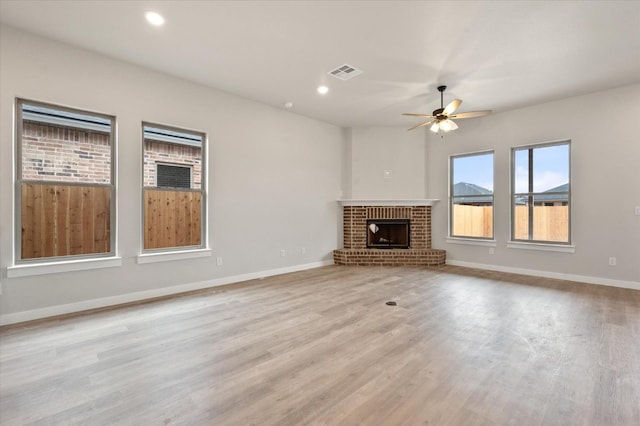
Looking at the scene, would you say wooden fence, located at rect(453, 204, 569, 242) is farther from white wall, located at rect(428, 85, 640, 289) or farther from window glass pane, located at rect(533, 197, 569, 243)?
white wall, located at rect(428, 85, 640, 289)

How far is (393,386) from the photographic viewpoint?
1.98 meters

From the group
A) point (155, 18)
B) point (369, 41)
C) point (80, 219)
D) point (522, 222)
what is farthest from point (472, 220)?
point (80, 219)

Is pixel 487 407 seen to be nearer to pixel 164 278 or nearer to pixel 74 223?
pixel 164 278

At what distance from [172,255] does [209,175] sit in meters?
1.29

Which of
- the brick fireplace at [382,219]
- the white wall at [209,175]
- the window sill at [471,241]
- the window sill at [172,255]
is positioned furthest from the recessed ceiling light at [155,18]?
the window sill at [471,241]

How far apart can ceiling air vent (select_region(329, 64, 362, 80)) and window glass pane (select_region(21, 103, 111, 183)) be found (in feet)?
9.79

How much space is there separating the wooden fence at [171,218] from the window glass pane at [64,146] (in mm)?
630

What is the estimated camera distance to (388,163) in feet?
21.8

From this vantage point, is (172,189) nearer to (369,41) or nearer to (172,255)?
(172,255)

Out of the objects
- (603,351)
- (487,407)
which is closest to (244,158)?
(487,407)

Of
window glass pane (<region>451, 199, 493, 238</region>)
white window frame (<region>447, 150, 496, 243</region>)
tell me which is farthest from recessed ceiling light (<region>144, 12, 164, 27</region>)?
window glass pane (<region>451, 199, 493, 238</region>)

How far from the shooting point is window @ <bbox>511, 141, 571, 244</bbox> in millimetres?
5113

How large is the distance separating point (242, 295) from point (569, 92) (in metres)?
5.91

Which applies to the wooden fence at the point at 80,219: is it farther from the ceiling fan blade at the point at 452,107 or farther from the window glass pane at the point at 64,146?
the ceiling fan blade at the point at 452,107
